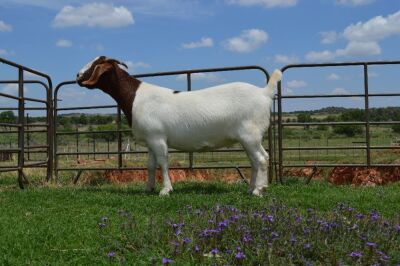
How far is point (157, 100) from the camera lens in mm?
7211

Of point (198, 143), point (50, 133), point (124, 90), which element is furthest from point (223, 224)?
point (50, 133)

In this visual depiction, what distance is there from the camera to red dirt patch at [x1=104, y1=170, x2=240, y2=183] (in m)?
13.9

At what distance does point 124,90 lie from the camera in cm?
745

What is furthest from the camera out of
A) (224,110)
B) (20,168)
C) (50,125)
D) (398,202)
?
(50,125)

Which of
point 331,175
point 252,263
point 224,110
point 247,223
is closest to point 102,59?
point 224,110

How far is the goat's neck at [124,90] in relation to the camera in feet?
24.3

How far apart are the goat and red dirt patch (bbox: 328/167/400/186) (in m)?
7.40

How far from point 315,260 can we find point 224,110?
3.40 metres

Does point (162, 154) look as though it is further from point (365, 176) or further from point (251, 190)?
point (365, 176)

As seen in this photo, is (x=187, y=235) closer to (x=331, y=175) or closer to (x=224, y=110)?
(x=224, y=110)

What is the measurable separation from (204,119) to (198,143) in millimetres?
354

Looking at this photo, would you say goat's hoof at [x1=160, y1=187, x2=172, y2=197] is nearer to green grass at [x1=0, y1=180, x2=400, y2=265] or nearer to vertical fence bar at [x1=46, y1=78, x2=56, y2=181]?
green grass at [x1=0, y1=180, x2=400, y2=265]

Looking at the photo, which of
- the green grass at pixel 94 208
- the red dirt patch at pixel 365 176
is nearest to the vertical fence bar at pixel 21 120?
the green grass at pixel 94 208

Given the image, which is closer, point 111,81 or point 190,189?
point 111,81
